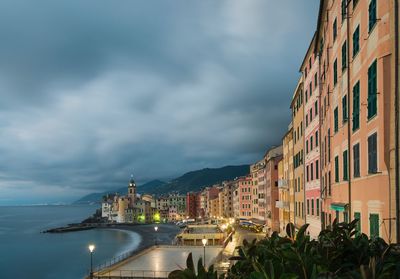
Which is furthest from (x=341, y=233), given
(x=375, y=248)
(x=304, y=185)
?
(x=304, y=185)

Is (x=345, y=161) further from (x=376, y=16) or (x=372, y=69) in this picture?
(x=376, y=16)

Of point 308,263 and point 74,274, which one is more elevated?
point 308,263

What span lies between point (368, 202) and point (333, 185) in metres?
8.96

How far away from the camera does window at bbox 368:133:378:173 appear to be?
53.9ft

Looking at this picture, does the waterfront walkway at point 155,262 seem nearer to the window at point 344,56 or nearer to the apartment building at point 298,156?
the apartment building at point 298,156

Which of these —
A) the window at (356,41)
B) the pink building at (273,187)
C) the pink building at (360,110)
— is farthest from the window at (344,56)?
the pink building at (273,187)

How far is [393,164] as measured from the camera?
14.6 metres

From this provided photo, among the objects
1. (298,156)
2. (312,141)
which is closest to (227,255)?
(298,156)

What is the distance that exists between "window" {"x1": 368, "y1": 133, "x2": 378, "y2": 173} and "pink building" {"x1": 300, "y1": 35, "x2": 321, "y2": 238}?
1727 cm

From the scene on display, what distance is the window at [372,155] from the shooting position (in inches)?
647

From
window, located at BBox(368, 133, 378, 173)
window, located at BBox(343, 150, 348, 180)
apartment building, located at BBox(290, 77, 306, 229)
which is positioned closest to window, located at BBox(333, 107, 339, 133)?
window, located at BBox(343, 150, 348, 180)

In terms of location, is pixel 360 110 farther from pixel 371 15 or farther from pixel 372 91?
pixel 371 15

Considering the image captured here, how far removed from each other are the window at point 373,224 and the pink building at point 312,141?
1711cm

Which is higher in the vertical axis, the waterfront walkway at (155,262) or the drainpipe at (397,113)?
the drainpipe at (397,113)
